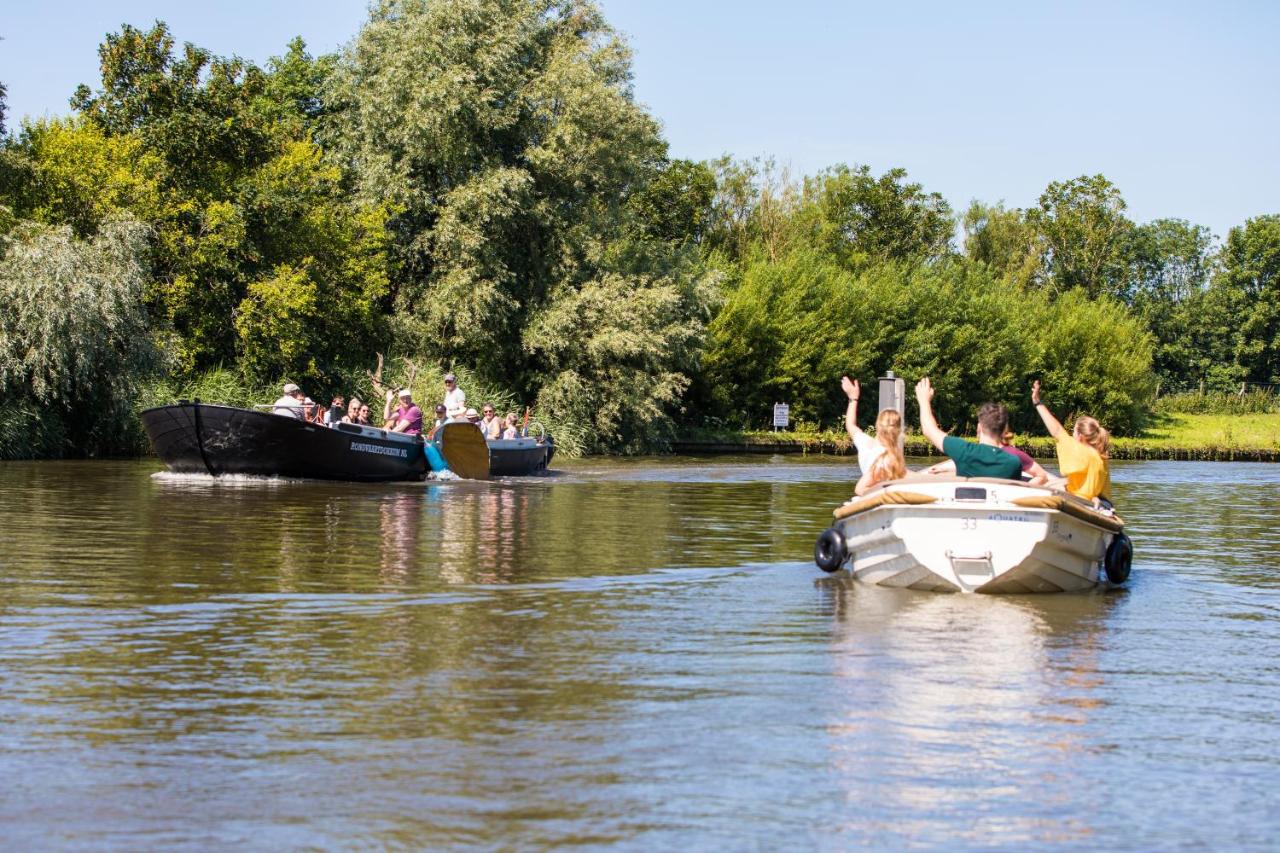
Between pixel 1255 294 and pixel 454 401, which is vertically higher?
pixel 1255 294

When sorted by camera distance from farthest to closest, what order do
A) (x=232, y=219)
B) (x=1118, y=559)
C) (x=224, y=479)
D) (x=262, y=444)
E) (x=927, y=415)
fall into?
1. (x=232, y=219)
2. (x=224, y=479)
3. (x=262, y=444)
4. (x=1118, y=559)
5. (x=927, y=415)

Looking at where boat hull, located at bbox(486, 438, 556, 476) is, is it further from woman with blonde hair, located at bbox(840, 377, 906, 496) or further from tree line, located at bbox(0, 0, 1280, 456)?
woman with blonde hair, located at bbox(840, 377, 906, 496)

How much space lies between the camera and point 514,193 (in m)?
46.5

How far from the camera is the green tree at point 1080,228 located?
90000mm

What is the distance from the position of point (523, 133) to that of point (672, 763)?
42791 millimetres

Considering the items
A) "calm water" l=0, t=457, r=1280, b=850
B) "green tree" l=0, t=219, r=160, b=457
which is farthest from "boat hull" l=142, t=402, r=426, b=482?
"calm water" l=0, t=457, r=1280, b=850

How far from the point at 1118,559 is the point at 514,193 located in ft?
112

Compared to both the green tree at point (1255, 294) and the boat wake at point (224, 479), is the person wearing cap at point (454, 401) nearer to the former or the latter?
the boat wake at point (224, 479)

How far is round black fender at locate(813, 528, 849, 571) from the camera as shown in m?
14.8

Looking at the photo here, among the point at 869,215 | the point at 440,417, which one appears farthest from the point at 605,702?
the point at 869,215

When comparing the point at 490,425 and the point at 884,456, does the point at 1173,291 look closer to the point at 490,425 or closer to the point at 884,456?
the point at 490,425

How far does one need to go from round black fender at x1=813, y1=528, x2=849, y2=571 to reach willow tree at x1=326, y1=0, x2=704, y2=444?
3196 centimetres

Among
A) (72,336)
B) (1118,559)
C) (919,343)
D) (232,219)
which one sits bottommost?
(1118,559)

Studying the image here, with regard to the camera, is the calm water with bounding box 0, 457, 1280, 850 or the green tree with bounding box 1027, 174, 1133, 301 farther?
the green tree with bounding box 1027, 174, 1133, 301
